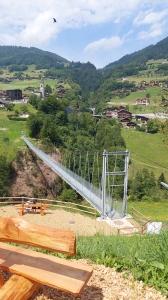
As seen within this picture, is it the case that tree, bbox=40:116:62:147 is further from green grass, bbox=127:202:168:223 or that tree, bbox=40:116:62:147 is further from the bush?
green grass, bbox=127:202:168:223

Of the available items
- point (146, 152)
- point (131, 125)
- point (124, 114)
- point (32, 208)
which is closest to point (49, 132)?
point (146, 152)

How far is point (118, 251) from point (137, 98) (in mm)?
76196

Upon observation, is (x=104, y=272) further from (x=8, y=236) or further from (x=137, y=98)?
(x=137, y=98)

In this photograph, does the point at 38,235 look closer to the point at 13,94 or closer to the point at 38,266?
the point at 38,266

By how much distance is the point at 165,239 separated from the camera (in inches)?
95.2

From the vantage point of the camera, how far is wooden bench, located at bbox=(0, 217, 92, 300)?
1.67 metres

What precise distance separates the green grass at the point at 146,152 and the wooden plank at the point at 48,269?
26066mm

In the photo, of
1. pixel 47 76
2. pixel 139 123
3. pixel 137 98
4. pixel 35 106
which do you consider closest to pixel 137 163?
pixel 35 106

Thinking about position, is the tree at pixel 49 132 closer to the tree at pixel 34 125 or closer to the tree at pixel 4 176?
the tree at pixel 34 125

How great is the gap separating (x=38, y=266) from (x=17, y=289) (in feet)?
0.74

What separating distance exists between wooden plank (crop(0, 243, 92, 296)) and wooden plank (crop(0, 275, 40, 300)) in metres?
0.04

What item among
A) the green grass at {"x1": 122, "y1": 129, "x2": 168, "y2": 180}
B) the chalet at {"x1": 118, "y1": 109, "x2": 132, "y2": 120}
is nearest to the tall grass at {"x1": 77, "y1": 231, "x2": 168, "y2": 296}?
the green grass at {"x1": 122, "y1": 129, "x2": 168, "y2": 180}

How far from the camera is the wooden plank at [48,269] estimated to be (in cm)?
171

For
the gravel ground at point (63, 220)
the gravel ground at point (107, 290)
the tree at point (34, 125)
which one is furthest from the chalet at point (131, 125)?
the gravel ground at point (107, 290)
